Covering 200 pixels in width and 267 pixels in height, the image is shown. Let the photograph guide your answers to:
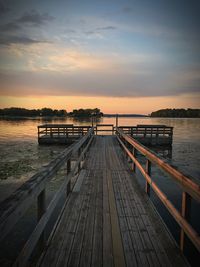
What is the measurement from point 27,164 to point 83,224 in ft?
36.5

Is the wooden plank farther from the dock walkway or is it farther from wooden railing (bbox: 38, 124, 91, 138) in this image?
wooden railing (bbox: 38, 124, 91, 138)

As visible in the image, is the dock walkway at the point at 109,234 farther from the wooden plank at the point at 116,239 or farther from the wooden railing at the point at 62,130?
the wooden railing at the point at 62,130

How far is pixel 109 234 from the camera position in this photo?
3.06m

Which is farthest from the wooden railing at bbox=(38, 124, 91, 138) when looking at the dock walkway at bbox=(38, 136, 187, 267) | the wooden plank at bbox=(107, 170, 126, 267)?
the wooden plank at bbox=(107, 170, 126, 267)

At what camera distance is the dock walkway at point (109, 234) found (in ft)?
8.12

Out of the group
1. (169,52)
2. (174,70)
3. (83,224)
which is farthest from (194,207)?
(169,52)

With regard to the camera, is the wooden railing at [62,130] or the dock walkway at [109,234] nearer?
the dock walkway at [109,234]

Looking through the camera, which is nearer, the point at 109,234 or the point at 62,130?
the point at 109,234

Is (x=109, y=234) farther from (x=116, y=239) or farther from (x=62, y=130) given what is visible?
(x=62, y=130)

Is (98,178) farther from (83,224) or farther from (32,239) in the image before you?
(32,239)

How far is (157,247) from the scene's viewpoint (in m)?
2.73

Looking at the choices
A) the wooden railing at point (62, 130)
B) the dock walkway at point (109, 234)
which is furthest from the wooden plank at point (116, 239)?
the wooden railing at point (62, 130)

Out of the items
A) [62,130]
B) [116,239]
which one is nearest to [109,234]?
[116,239]

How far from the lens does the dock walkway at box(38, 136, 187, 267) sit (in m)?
2.47
